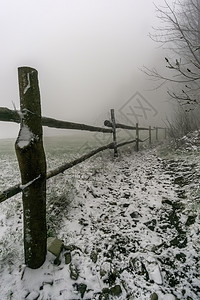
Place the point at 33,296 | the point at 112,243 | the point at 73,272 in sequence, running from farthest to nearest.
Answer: the point at 112,243 < the point at 73,272 < the point at 33,296

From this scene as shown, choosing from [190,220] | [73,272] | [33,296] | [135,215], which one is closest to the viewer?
[33,296]

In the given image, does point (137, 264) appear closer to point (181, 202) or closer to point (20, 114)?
point (181, 202)

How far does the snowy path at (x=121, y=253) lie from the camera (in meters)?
1.59

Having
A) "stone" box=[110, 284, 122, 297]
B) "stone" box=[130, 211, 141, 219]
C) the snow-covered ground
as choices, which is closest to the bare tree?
the snow-covered ground

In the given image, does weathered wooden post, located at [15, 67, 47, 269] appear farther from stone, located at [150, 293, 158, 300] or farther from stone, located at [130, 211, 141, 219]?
stone, located at [130, 211, 141, 219]

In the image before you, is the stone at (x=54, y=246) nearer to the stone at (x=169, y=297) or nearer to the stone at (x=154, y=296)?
the stone at (x=154, y=296)

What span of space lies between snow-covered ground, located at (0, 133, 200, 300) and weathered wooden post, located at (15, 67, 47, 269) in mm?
226

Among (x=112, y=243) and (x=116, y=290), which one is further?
(x=112, y=243)

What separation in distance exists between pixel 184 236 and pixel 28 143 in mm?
2029

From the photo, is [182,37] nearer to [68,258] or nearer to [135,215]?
[135,215]

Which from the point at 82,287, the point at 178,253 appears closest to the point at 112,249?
the point at 82,287

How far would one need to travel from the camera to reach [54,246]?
6.40 feet

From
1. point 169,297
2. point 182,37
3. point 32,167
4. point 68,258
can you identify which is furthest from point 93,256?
point 182,37

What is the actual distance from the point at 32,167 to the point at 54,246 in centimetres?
94
